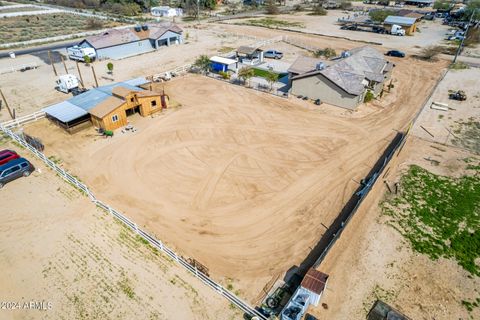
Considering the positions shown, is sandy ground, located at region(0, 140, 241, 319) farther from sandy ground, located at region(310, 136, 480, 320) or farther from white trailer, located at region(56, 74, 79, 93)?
white trailer, located at region(56, 74, 79, 93)

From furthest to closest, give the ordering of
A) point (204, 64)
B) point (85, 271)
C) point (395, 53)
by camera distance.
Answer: point (395, 53)
point (204, 64)
point (85, 271)

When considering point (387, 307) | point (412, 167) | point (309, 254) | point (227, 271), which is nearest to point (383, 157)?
point (412, 167)

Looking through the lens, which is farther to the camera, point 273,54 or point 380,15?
point 380,15

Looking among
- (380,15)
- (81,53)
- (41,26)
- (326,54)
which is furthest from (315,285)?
(41,26)

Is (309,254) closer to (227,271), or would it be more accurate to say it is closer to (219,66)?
(227,271)

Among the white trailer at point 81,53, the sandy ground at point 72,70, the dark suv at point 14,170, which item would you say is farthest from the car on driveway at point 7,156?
the white trailer at point 81,53

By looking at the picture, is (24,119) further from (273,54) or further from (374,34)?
(374,34)

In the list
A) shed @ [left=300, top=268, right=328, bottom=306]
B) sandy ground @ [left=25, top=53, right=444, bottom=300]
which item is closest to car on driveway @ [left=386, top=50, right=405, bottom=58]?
sandy ground @ [left=25, top=53, right=444, bottom=300]
